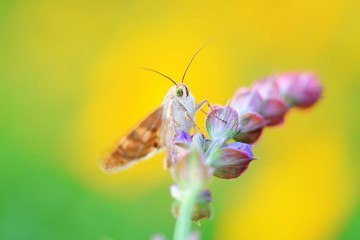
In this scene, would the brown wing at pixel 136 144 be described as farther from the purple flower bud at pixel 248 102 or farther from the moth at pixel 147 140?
the purple flower bud at pixel 248 102

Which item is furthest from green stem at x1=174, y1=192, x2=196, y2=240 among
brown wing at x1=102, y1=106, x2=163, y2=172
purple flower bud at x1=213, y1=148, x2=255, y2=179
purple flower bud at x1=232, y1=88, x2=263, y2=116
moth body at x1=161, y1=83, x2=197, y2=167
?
brown wing at x1=102, y1=106, x2=163, y2=172

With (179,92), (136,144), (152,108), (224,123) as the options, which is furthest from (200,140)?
(152,108)

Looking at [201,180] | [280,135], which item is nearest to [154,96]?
[280,135]

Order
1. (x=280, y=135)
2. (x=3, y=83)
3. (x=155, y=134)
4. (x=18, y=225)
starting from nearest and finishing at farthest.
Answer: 1. (x=155, y=134)
2. (x=18, y=225)
3. (x=280, y=135)
4. (x=3, y=83)

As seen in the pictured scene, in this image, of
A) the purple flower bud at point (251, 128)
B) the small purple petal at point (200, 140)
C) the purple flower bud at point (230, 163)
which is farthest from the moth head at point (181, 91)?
the purple flower bud at point (230, 163)

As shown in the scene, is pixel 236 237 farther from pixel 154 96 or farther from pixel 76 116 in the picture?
pixel 76 116
